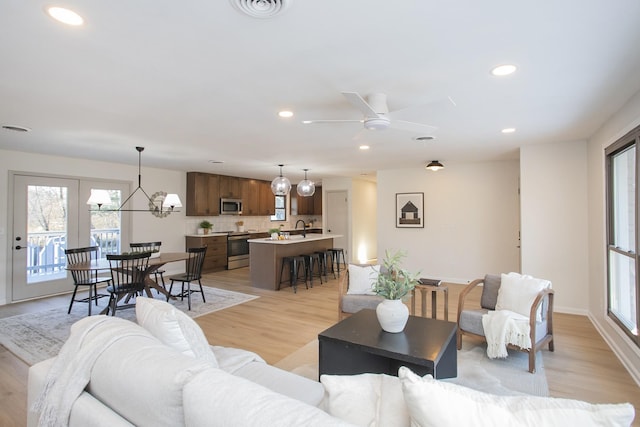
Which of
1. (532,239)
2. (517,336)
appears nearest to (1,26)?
(517,336)

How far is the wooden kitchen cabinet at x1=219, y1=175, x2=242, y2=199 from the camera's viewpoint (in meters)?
8.29

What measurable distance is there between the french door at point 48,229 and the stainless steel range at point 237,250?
2671 mm

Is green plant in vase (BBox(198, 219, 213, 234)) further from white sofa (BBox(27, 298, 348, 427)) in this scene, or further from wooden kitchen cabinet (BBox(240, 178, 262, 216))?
white sofa (BBox(27, 298, 348, 427))

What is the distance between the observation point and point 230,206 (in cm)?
849

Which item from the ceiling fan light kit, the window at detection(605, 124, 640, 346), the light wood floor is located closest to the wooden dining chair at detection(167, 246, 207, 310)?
the light wood floor

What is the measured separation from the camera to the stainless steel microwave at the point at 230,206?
8273 millimetres

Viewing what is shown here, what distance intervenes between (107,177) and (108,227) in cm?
97

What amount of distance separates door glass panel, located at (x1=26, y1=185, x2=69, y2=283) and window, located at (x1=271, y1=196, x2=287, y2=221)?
5434mm

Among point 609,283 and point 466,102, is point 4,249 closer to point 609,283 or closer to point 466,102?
point 466,102

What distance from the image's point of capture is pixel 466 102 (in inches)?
118

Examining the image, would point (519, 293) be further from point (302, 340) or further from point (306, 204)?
point (306, 204)

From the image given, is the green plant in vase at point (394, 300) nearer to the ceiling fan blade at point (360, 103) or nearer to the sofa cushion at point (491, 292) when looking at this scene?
the ceiling fan blade at point (360, 103)

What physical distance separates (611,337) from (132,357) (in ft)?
14.6

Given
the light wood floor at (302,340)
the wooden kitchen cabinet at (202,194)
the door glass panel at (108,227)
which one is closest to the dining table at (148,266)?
the light wood floor at (302,340)
